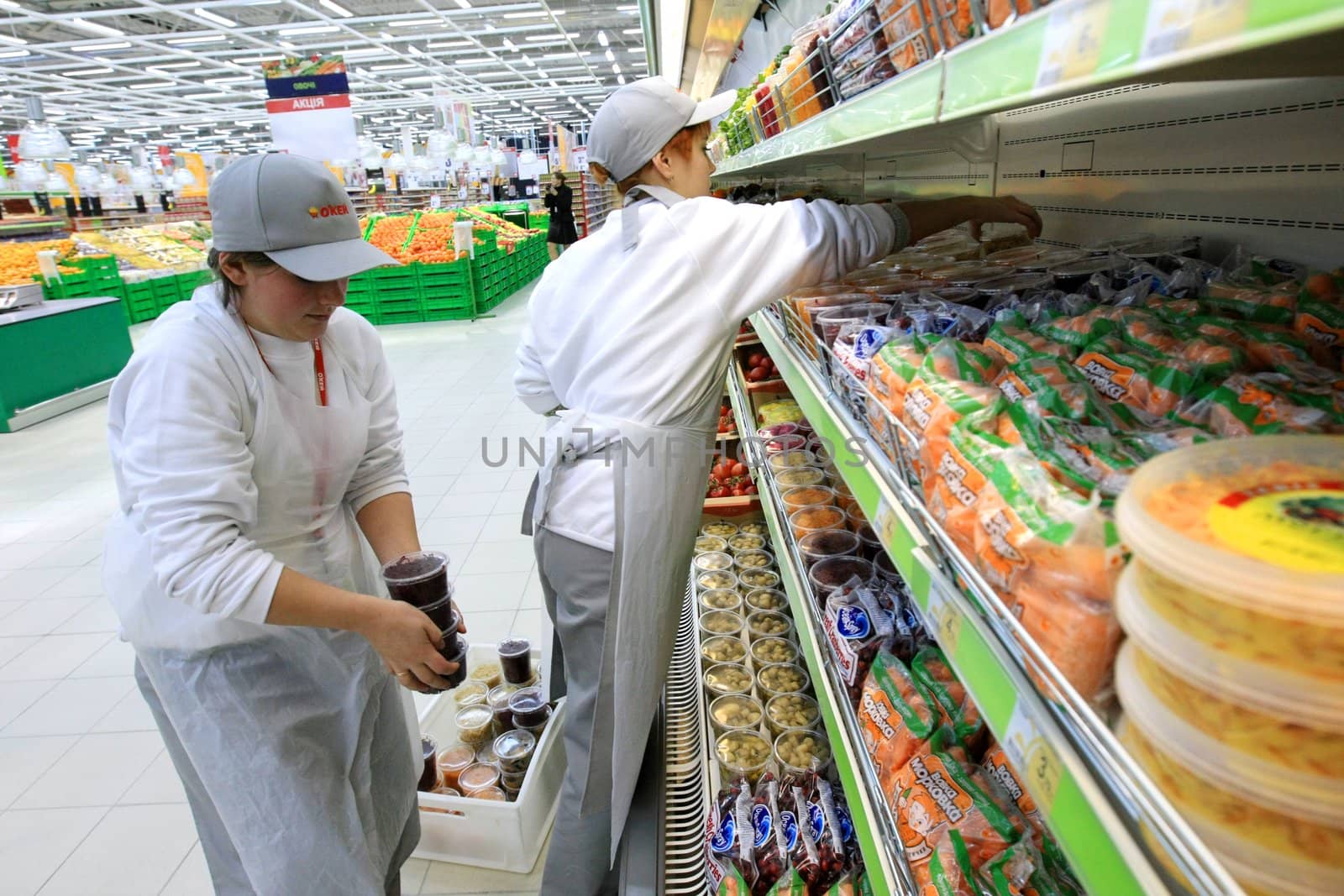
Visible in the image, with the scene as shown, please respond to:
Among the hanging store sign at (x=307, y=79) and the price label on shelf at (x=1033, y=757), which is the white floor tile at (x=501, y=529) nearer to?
the price label on shelf at (x=1033, y=757)

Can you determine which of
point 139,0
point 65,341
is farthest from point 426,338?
point 139,0

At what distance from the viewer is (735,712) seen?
2.08m

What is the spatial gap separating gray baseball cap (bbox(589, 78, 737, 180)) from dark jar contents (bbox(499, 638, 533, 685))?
1.59 metres

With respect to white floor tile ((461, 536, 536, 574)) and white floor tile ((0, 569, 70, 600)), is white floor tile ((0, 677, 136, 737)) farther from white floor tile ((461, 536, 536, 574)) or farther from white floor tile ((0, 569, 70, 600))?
white floor tile ((461, 536, 536, 574))

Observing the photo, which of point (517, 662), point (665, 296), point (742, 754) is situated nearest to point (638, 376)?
point (665, 296)

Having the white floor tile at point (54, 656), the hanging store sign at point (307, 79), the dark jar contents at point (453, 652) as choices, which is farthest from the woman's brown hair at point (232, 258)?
the hanging store sign at point (307, 79)

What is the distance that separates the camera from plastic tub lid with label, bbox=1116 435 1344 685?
0.40m

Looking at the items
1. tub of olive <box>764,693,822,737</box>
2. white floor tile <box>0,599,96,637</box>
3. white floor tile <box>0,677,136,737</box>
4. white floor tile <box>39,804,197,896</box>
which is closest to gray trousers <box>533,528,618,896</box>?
tub of olive <box>764,693,822,737</box>

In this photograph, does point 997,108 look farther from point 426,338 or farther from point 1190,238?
point 426,338

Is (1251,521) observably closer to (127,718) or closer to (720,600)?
(720,600)

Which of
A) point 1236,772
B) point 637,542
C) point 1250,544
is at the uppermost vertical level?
point 1250,544

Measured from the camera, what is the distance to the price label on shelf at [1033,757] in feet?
1.87

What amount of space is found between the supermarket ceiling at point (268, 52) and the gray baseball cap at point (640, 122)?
9049mm

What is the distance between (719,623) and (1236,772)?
2065 mm
